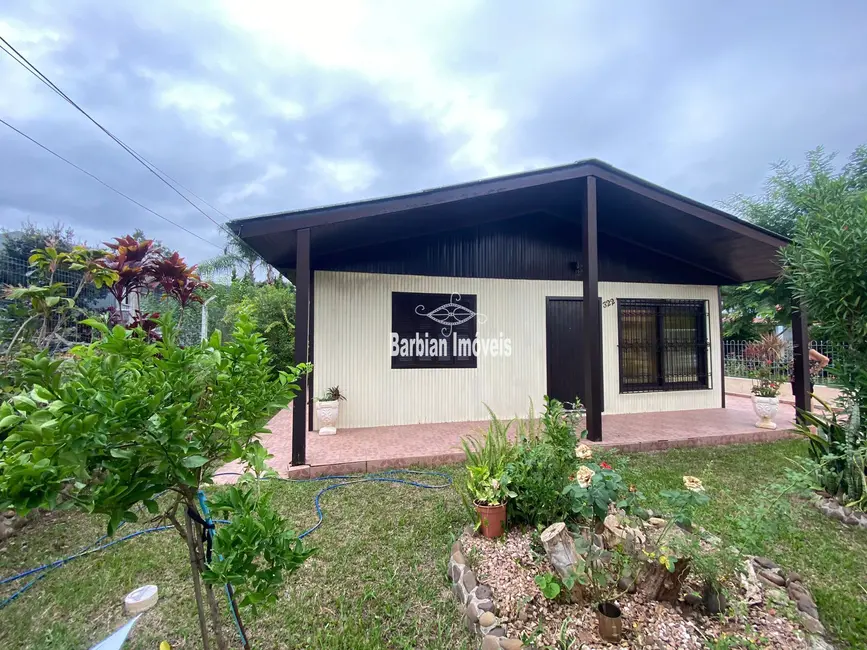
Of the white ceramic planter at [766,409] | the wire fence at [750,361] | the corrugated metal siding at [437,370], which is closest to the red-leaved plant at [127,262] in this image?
the corrugated metal siding at [437,370]

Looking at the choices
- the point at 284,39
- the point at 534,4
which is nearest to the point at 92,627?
the point at 534,4

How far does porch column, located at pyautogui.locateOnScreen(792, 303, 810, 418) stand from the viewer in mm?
5625

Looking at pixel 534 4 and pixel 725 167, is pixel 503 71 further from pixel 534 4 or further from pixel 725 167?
pixel 725 167

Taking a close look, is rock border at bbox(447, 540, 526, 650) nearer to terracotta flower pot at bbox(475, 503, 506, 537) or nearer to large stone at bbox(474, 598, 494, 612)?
large stone at bbox(474, 598, 494, 612)

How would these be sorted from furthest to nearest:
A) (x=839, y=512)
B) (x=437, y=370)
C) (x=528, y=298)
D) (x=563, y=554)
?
(x=528, y=298) → (x=437, y=370) → (x=839, y=512) → (x=563, y=554)

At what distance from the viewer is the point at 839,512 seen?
312 centimetres

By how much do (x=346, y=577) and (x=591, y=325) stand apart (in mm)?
3779

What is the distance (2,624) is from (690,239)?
7993 mm

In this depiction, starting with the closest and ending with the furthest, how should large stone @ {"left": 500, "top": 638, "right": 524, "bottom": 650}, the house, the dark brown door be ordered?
large stone @ {"left": 500, "top": 638, "right": 524, "bottom": 650} → the house → the dark brown door

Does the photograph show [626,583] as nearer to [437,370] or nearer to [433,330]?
[437,370]

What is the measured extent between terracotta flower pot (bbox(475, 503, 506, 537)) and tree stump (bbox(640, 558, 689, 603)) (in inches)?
32.5

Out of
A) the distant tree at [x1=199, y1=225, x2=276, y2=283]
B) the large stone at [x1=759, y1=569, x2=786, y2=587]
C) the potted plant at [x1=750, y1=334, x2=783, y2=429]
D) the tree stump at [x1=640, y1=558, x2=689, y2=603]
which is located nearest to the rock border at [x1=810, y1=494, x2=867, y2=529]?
the large stone at [x1=759, y1=569, x2=786, y2=587]

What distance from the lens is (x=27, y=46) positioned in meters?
6.09

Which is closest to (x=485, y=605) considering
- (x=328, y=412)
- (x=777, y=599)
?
(x=777, y=599)
